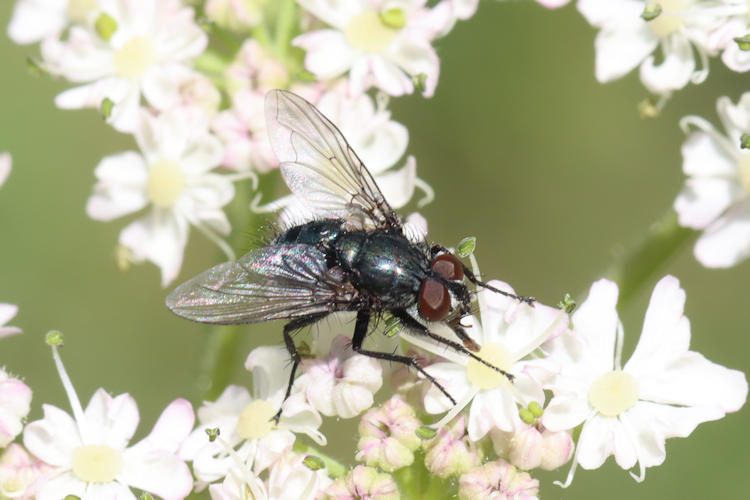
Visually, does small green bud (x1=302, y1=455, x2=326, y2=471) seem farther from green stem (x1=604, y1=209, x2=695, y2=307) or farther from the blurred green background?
the blurred green background

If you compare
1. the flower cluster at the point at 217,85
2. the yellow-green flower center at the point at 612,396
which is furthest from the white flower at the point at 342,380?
the flower cluster at the point at 217,85

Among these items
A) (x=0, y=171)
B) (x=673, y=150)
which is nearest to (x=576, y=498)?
(x=673, y=150)

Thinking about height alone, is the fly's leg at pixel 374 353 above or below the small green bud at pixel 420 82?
below

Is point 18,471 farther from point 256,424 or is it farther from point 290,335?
point 290,335

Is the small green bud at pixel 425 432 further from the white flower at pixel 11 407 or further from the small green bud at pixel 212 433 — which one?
the white flower at pixel 11 407

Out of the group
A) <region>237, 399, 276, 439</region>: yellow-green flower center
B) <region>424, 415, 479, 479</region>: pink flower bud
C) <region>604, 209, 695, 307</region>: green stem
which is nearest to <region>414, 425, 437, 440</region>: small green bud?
<region>424, 415, 479, 479</region>: pink flower bud

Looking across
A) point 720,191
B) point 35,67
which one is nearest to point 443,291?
point 720,191

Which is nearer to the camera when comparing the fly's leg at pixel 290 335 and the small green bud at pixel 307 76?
the fly's leg at pixel 290 335
